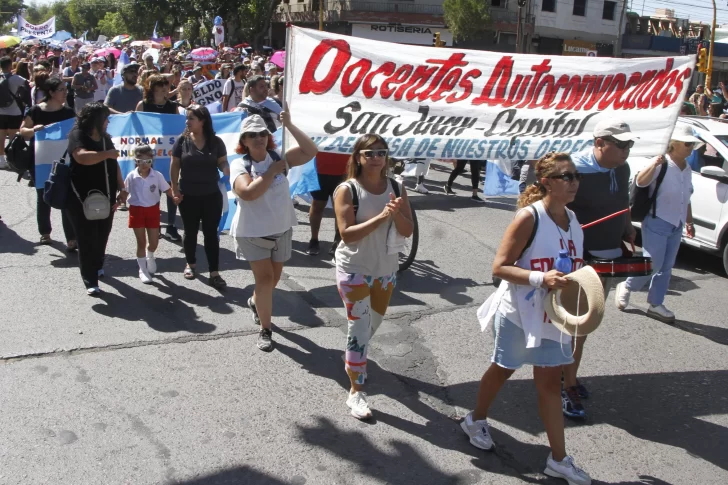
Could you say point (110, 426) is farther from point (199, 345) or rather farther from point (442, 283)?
point (442, 283)

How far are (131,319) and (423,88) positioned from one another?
2.99 meters

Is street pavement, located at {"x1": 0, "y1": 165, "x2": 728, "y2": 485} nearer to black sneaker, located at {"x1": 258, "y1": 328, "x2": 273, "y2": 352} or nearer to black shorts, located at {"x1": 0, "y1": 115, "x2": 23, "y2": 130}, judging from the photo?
black sneaker, located at {"x1": 258, "y1": 328, "x2": 273, "y2": 352}

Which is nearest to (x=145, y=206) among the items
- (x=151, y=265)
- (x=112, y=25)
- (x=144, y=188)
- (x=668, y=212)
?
(x=144, y=188)

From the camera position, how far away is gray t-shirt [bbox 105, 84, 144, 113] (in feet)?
31.0

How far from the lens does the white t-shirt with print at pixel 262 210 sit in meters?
5.02

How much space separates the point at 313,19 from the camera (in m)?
54.3

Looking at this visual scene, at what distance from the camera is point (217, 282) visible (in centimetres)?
659

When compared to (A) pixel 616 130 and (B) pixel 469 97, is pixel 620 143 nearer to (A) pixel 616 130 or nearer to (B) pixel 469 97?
(A) pixel 616 130

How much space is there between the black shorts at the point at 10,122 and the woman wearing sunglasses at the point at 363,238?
9130 mm

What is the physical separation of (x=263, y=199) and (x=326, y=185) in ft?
8.81

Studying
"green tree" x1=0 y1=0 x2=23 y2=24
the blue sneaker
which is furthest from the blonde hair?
"green tree" x1=0 y1=0 x2=23 y2=24

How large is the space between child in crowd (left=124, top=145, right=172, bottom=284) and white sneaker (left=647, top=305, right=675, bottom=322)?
459cm

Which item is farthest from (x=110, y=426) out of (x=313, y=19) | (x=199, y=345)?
(x=313, y=19)

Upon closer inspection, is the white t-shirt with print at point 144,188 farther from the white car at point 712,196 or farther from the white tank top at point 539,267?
the white car at point 712,196
